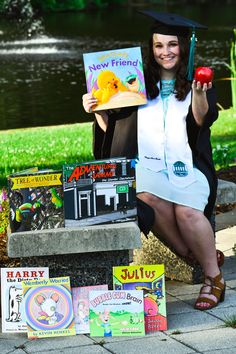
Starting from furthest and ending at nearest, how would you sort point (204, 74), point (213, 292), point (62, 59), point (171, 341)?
point (62, 59) → point (213, 292) → point (204, 74) → point (171, 341)

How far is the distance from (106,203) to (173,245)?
28.2 inches

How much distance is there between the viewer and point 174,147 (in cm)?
496

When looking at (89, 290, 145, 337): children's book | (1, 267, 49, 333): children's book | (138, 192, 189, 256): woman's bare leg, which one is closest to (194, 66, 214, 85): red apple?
(138, 192, 189, 256): woman's bare leg

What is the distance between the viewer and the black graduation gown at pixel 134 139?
498 cm

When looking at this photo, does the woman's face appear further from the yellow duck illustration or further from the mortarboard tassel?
the yellow duck illustration

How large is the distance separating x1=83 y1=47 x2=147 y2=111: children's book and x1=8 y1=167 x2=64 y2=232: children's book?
0.63 metres

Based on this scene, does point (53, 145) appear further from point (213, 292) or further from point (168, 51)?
point (213, 292)

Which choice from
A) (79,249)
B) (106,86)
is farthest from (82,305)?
(106,86)

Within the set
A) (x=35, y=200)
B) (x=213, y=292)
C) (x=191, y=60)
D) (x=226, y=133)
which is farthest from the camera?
(x=226, y=133)

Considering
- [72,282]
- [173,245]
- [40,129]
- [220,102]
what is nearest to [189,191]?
[173,245]

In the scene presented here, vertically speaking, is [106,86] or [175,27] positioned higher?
[175,27]

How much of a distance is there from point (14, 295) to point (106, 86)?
3.91 feet

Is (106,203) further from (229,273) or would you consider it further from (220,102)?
(220,102)

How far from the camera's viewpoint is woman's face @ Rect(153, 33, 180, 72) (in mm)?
5027
